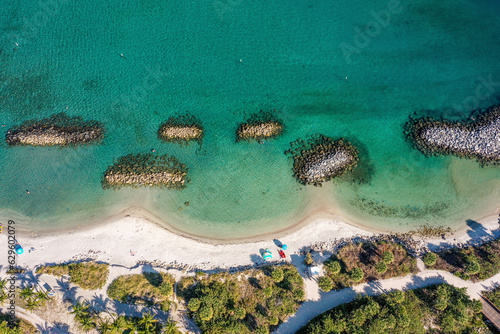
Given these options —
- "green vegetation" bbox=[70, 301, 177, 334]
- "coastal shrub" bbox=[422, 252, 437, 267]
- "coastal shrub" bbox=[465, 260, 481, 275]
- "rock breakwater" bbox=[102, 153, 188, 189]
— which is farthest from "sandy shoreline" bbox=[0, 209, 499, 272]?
"green vegetation" bbox=[70, 301, 177, 334]

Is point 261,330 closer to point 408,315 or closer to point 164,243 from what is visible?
point 164,243

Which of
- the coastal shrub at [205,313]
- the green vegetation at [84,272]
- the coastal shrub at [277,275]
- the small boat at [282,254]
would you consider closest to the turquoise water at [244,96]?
the small boat at [282,254]

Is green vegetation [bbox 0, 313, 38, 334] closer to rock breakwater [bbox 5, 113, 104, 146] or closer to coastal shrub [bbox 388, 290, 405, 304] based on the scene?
rock breakwater [bbox 5, 113, 104, 146]

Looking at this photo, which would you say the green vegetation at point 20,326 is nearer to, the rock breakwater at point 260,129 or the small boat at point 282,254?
the small boat at point 282,254

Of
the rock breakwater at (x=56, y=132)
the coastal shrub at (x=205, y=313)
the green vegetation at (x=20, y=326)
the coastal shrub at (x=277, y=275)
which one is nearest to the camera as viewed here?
the coastal shrub at (x=205, y=313)

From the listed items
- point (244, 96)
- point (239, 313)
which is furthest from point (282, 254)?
point (244, 96)
